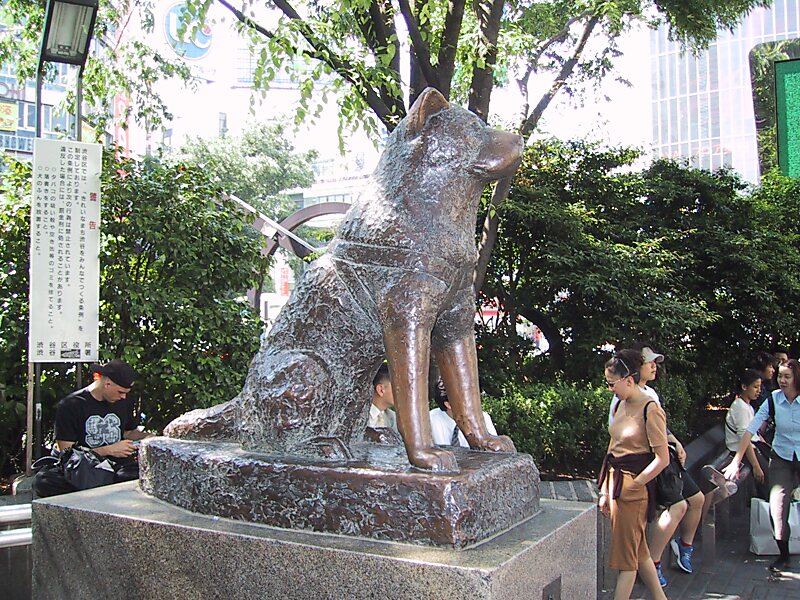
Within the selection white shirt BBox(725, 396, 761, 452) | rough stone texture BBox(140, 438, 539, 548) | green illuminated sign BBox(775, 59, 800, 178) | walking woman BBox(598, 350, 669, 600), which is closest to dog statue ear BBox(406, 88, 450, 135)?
rough stone texture BBox(140, 438, 539, 548)

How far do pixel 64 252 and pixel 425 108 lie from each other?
399 cm

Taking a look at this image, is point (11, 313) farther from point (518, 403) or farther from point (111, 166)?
point (518, 403)

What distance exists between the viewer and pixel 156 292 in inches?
245

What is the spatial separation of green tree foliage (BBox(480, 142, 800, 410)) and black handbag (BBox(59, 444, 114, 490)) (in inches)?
213

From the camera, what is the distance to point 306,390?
2426 mm

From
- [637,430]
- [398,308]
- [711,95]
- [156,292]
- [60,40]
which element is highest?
[711,95]

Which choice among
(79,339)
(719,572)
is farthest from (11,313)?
(719,572)

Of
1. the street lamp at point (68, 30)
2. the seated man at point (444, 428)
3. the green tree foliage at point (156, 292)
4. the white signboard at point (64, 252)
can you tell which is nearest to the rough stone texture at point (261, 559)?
the seated man at point (444, 428)

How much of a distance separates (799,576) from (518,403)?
8.12 ft

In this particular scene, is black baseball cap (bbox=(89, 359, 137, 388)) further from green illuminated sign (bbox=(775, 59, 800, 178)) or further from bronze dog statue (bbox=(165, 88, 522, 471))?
green illuminated sign (bbox=(775, 59, 800, 178))

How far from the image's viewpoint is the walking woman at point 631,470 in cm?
413

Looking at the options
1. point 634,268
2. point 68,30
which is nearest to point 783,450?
point 634,268

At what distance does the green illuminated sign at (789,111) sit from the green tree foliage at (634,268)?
0.72 m

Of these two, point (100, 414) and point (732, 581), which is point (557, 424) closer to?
point (732, 581)
